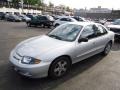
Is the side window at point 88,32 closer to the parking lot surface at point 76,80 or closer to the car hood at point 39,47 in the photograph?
the car hood at point 39,47

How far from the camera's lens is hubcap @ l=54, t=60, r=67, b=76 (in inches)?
173

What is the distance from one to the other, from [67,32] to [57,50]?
1213 mm

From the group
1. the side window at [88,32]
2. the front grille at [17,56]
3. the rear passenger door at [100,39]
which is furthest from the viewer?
the rear passenger door at [100,39]

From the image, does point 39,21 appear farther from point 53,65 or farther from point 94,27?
point 53,65

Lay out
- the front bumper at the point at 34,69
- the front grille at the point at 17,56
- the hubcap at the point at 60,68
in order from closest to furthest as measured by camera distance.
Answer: the front bumper at the point at 34,69 < the front grille at the point at 17,56 < the hubcap at the point at 60,68

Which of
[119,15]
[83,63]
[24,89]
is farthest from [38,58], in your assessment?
[119,15]

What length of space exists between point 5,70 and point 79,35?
2585 millimetres

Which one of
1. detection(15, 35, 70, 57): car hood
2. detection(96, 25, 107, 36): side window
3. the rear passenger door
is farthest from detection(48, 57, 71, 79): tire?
detection(96, 25, 107, 36): side window

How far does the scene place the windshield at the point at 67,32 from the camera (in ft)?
16.5

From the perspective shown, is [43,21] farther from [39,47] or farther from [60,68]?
[60,68]

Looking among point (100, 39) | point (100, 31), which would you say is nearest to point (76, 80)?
point (100, 39)

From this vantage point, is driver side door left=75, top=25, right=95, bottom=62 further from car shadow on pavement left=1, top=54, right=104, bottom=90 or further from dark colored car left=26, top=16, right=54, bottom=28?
dark colored car left=26, top=16, right=54, bottom=28

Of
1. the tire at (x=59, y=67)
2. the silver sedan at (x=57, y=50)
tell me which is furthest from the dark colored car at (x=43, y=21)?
the tire at (x=59, y=67)

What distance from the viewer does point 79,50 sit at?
193 inches
